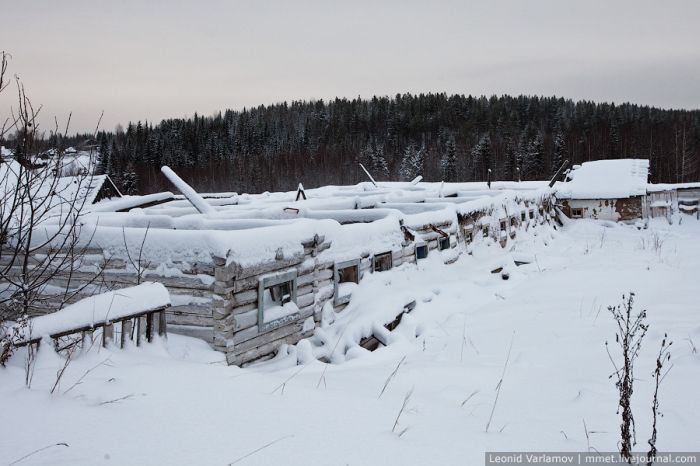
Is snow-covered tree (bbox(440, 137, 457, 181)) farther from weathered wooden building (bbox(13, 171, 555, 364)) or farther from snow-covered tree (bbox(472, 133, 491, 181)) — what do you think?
weathered wooden building (bbox(13, 171, 555, 364))

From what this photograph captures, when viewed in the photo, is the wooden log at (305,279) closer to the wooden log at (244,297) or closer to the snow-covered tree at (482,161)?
the wooden log at (244,297)

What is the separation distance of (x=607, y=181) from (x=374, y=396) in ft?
88.9

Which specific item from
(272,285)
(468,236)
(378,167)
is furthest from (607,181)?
(378,167)

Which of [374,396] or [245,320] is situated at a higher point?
[245,320]

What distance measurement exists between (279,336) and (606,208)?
79.1 ft

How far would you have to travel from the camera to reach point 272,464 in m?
2.90

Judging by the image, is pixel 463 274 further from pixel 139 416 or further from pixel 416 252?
pixel 139 416

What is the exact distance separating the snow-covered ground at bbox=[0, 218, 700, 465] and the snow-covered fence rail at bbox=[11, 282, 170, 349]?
19cm

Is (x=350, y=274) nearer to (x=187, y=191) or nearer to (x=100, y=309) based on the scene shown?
(x=187, y=191)

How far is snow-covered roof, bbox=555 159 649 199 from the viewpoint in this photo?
84.6ft

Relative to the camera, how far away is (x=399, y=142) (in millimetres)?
95562

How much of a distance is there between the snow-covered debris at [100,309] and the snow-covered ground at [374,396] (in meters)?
0.27

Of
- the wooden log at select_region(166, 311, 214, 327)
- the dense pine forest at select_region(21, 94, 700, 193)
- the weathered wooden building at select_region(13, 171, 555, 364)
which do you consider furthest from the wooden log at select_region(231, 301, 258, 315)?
the dense pine forest at select_region(21, 94, 700, 193)

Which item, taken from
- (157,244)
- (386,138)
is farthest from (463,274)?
(386,138)
